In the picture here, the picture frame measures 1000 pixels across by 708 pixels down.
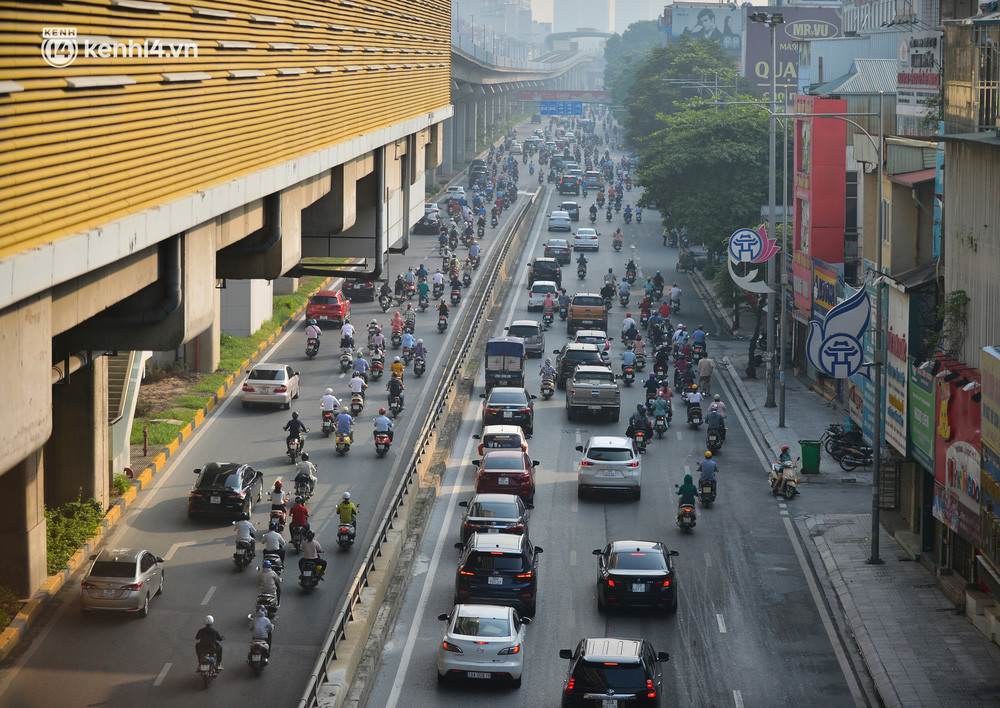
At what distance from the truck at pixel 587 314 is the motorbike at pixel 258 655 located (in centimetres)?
3547

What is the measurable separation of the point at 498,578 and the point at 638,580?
248 centimetres

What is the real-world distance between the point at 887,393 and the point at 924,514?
3010mm

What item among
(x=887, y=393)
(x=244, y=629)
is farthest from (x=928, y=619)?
(x=244, y=629)

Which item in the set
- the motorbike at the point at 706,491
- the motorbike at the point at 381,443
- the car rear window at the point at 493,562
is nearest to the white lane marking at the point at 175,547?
the car rear window at the point at 493,562

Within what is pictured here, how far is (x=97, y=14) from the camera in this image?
10227 mm

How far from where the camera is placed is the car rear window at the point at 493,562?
23.9 m

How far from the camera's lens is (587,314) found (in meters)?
55.6

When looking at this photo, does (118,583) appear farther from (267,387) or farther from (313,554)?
(267,387)

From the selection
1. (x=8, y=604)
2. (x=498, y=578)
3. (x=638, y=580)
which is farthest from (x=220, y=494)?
(x=638, y=580)

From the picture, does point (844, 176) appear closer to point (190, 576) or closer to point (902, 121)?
point (902, 121)

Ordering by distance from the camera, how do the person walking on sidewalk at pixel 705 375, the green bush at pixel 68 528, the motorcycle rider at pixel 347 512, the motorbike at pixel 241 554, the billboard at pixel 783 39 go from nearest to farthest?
the green bush at pixel 68 528 → the motorbike at pixel 241 554 → the motorcycle rider at pixel 347 512 → the person walking on sidewalk at pixel 705 375 → the billboard at pixel 783 39

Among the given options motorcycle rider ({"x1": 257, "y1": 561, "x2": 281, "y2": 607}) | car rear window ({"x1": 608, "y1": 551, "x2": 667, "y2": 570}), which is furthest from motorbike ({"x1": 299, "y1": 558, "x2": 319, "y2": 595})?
car rear window ({"x1": 608, "y1": 551, "x2": 667, "y2": 570})

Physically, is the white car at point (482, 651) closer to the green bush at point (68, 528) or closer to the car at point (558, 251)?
the green bush at point (68, 528)

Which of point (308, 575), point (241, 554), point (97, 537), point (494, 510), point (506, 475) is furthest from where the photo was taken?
point (506, 475)
